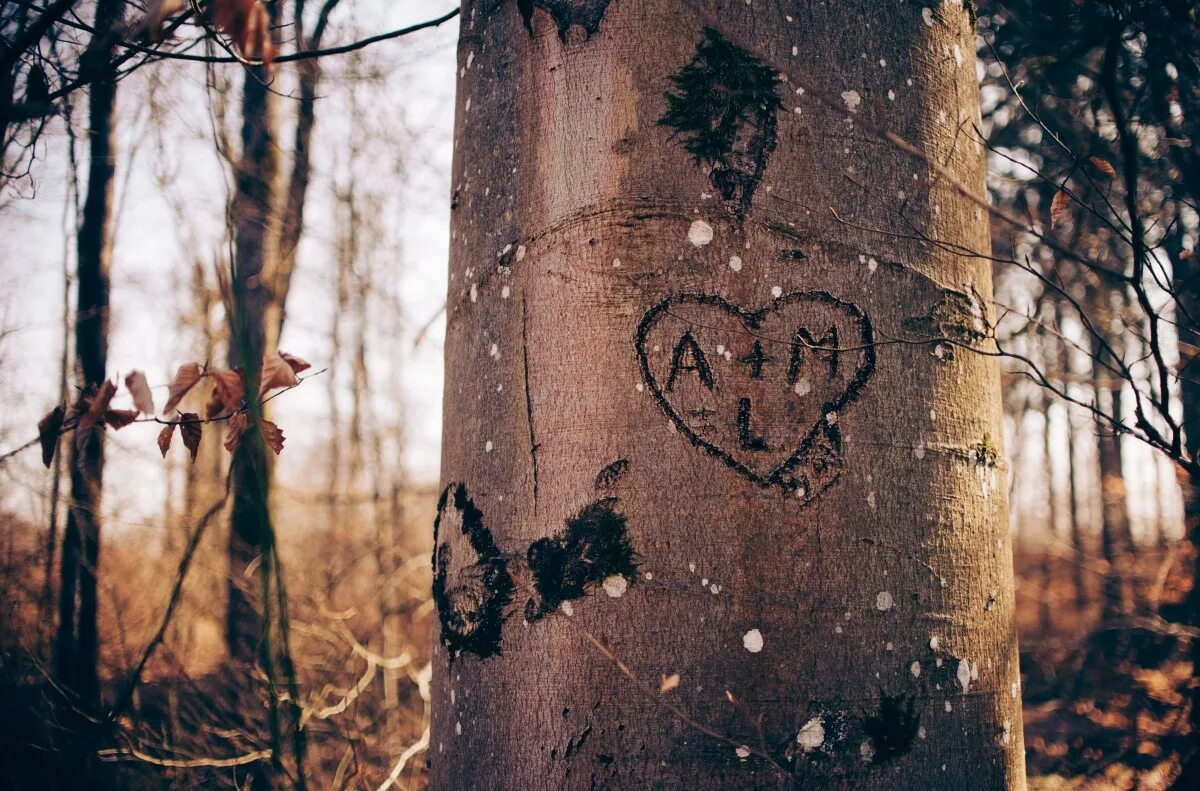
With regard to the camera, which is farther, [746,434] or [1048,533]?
[1048,533]

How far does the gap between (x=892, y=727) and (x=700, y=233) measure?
2.53ft

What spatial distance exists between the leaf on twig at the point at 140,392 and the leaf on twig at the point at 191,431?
199 mm

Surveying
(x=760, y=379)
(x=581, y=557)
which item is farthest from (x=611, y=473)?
(x=760, y=379)

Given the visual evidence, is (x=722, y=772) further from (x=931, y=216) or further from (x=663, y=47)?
(x=663, y=47)

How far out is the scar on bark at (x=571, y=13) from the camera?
4.31 ft

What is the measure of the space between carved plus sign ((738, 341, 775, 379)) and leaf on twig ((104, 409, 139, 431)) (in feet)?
3.99

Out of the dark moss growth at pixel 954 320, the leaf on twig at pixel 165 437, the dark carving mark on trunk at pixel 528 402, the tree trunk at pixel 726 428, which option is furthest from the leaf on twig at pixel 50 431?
the dark moss growth at pixel 954 320

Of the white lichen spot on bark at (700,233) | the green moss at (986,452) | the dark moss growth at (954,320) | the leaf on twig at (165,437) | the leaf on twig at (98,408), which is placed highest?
the white lichen spot on bark at (700,233)

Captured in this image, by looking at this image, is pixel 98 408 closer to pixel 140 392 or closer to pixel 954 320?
pixel 140 392

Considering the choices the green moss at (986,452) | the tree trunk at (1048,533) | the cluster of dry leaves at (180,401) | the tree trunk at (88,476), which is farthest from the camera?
the tree trunk at (1048,533)

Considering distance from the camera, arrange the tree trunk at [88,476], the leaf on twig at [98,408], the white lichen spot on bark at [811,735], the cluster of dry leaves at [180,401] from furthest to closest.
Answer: the tree trunk at [88,476], the leaf on twig at [98,408], the cluster of dry leaves at [180,401], the white lichen spot on bark at [811,735]

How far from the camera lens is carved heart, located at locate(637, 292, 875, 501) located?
1139 millimetres

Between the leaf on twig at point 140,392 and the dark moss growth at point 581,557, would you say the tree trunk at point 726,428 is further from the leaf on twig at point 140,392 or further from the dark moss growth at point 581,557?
the leaf on twig at point 140,392

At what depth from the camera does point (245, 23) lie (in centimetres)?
111
